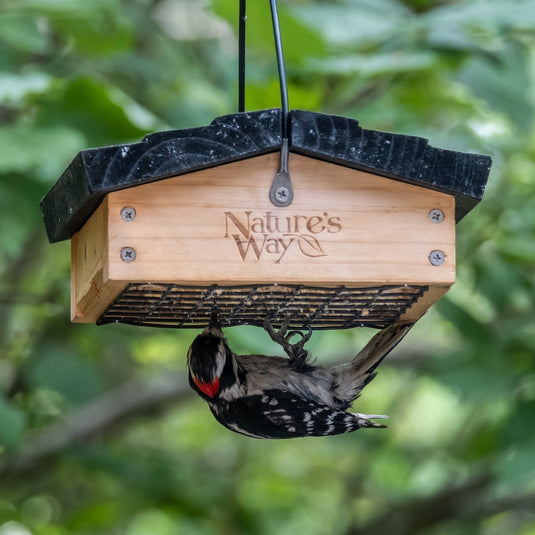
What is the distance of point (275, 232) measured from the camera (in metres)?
1.96

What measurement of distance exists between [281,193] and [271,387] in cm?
70

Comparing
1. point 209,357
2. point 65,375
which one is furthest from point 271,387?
point 65,375

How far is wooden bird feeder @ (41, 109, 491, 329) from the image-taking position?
1897 mm

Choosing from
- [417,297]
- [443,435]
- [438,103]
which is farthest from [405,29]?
[443,435]

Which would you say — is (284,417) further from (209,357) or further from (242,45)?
(242,45)

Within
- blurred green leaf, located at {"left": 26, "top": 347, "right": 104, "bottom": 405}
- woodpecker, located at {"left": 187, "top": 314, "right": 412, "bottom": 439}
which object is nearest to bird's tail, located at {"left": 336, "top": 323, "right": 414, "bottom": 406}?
woodpecker, located at {"left": 187, "top": 314, "right": 412, "bottom": 439}

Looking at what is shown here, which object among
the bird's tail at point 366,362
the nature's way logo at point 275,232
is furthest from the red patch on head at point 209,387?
the nature's way logo at point 275,232

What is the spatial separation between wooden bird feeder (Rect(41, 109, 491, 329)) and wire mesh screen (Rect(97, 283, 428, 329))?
1 centimetres

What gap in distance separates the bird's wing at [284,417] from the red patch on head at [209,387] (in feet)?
0.23

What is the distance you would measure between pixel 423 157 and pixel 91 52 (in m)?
2.08

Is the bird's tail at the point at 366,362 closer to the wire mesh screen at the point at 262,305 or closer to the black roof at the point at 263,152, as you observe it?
the wire mesh screen at the point at 262,305

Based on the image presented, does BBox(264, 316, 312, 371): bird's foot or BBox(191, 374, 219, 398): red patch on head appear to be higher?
BBox(264, 316, 312, 371): bird's foot

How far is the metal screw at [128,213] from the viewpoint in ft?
6.25

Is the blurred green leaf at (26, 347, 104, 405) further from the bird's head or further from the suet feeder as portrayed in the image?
the suet feeder
